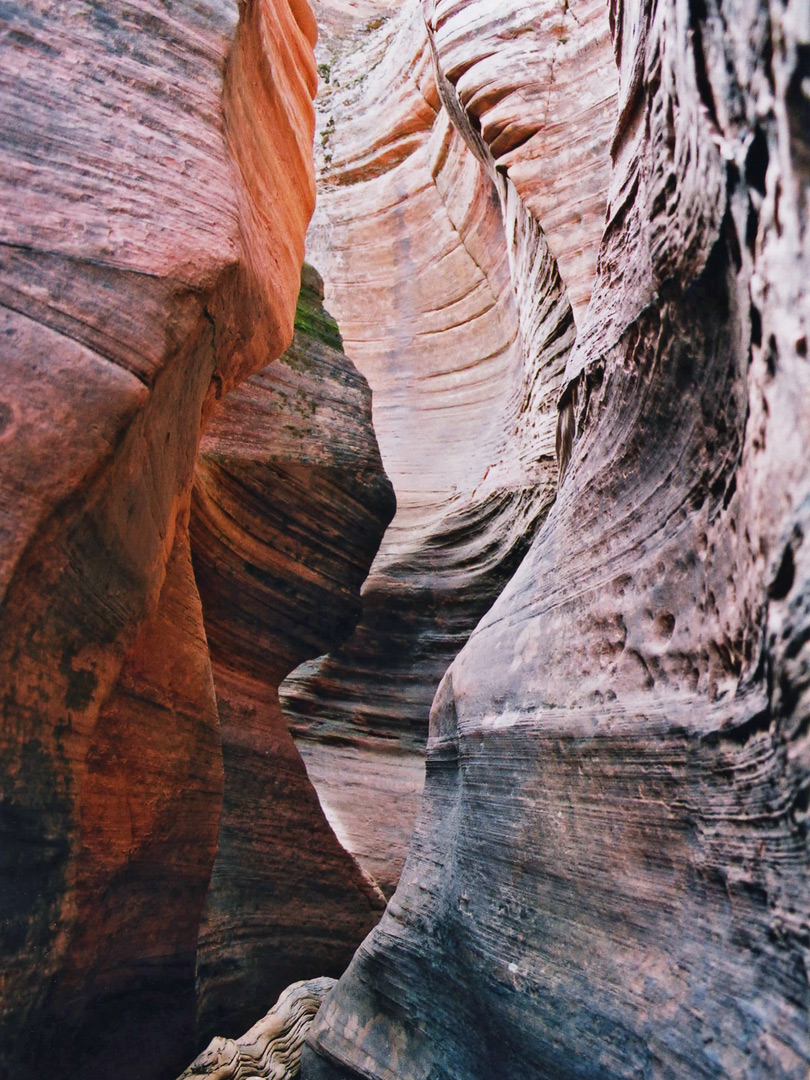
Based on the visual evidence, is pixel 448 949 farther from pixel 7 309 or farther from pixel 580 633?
pixel 7 309

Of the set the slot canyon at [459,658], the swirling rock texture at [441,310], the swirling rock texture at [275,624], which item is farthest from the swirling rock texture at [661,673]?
the swirling rock texture at [441,310]

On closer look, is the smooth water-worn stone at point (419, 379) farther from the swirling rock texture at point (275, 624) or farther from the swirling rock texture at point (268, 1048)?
the swirling rock texture at point (268, 1048)

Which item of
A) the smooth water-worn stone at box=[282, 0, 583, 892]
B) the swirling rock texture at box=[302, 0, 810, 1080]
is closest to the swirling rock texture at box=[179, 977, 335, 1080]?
the swirling rock texture at box=[302, 0, 810, 1080]

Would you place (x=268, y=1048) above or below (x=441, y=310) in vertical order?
below

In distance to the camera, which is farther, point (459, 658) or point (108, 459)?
point (459, 658)

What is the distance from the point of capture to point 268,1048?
182 inches

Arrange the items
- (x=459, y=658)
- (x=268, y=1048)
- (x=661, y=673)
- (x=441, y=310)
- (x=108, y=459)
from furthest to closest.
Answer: (x=441, y=310) → (x=268, y=1048) → (x=459, y=658) → (x=108, y=459) → (x=661, y=673)

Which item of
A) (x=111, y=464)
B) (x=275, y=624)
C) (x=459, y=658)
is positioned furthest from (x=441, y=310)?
(x=111, y=464)

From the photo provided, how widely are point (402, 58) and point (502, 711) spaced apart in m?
10.1

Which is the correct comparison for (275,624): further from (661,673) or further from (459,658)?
(661,673)

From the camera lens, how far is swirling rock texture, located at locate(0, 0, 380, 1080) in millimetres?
2652

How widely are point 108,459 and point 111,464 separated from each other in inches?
3.1

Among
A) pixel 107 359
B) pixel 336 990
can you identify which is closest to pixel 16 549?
pixel 107 359

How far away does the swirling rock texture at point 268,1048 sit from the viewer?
430 centimetres
